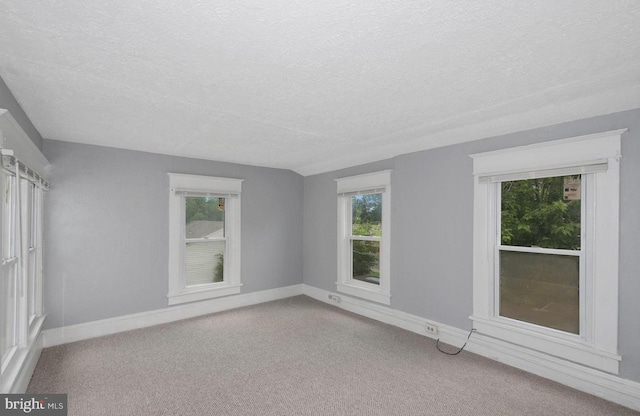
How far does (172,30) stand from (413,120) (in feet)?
6.84

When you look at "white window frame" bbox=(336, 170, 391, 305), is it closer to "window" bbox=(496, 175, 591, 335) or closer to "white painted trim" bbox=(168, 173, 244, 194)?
"window" bbox=(496, 175, 591, 335)

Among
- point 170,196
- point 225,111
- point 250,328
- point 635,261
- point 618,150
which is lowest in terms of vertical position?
point 250,328

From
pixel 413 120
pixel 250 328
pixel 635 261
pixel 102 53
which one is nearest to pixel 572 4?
pixel 413 120

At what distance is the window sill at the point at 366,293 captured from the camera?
4.13m

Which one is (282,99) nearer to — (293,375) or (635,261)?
(293,375)

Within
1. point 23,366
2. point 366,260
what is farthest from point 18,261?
point 366,260

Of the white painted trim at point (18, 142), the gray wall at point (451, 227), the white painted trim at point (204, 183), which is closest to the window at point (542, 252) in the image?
the gray wall at point (451, 227)

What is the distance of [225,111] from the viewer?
2.62m

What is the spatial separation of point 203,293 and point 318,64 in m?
3.70

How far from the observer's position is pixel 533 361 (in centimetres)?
279

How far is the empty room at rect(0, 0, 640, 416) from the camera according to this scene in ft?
5.14

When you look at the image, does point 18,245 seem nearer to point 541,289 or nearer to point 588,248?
point 541,289

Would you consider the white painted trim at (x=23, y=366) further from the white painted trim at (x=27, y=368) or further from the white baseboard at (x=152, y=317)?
the white baseboard at (x=152, y=317)

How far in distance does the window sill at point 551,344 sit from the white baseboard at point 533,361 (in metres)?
0.05
